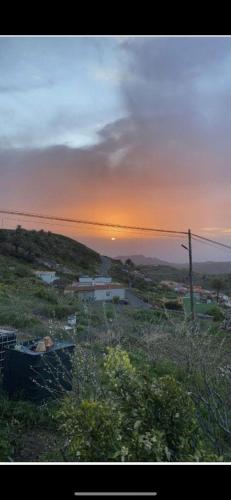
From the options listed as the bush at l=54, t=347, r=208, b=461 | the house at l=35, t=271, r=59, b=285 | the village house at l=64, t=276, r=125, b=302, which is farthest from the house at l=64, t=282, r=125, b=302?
the bush at l=54, t=347, r=208, b=461

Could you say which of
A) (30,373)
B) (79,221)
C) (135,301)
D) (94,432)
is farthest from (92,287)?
→ (94,432)

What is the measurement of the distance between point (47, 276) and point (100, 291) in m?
3.39

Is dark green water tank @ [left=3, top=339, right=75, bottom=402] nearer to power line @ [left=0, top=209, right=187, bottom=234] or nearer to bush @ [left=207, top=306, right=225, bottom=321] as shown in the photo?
power line @ [left=0, top=209, right=187, bottom=234]

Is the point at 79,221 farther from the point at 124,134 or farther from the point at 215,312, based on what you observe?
the point at 215,312

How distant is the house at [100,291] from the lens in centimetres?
660

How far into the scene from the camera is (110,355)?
1.14 metres

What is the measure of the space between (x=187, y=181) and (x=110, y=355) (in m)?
0.91

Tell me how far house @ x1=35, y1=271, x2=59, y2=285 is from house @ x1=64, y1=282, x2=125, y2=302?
1.56 meters

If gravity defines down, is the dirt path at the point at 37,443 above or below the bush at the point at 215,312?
below

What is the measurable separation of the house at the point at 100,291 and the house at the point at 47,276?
156 centimetres

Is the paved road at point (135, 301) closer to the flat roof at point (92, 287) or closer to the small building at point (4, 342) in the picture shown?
the flat roof at point (92, 287)

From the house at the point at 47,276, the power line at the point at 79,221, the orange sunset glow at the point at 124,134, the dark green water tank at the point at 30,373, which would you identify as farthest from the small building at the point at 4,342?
the house at the point at 47,276

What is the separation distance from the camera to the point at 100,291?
7160 millimetres
